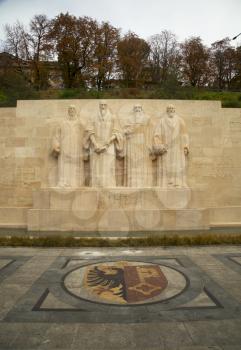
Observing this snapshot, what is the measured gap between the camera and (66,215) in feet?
37.7

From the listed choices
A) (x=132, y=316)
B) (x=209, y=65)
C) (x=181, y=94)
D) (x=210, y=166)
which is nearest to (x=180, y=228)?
(x=210, y=166)

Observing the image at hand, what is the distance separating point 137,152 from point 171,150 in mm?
1215

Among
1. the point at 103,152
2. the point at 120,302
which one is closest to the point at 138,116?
the point at 103,152

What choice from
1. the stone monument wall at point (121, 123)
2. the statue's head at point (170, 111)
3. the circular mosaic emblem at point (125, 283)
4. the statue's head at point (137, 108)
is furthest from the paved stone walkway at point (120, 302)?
the statue's head at point (137, 108)

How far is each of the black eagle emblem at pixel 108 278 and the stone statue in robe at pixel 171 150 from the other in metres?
6.25

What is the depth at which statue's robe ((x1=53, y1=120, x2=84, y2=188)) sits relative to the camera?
40.7 feet

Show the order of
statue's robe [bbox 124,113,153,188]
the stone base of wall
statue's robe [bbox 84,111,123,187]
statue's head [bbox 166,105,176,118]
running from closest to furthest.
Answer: the stone base of wall
statue's robe [bbox 84,111,123,187]
statue's robe [bbox 124,113,153,188]
statue's head [bbox 166,105,176,118]

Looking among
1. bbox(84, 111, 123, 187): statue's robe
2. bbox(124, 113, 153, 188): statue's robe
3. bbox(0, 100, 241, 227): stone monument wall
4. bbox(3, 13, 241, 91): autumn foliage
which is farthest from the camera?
bbox(3, 13, 241, 91): autumn foliage

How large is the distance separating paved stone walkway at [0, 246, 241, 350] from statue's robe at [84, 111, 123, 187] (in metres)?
4.74

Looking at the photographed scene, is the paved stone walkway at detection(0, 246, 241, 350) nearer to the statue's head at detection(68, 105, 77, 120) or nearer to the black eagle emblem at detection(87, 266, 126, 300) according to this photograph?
the black eagle emblem at detection(87, 266, 126, 300)

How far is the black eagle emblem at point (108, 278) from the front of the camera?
5.41 meters

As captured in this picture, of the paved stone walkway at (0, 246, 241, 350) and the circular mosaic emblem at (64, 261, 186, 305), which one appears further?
the circular mosaic emblem at (64, 261, 186, 305)

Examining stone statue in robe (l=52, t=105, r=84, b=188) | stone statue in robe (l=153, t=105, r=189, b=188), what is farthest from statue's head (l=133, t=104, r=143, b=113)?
stone statue in robe (l=52, t=105, r=84, b=188)

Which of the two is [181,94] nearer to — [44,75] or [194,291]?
[44,75]
